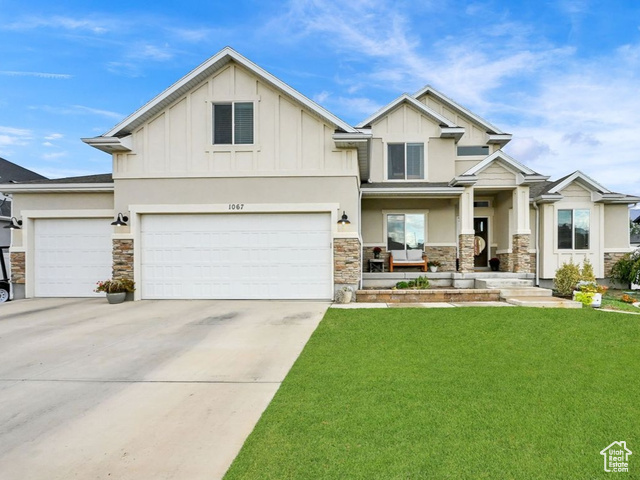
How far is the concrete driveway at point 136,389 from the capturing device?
3.00m

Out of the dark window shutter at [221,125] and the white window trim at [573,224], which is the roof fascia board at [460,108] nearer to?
the white window trim at [573,224]

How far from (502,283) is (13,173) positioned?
89.7 feet

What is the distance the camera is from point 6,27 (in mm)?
13688

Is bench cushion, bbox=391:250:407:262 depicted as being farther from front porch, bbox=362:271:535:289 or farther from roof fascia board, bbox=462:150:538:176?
roof fascia board, bbox=462:150:538:176

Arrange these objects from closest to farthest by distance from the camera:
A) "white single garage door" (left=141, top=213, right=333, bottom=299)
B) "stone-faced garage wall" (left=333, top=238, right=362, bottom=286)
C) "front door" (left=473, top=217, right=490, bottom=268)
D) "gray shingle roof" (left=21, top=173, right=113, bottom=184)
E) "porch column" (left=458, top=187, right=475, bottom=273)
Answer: "stone-faced garage wall" (left=333, top=238, right=362, bottom=286), "white single garage door" (left=141, top=213, right=333, bottom=299), "gray shingle roof" (left=21, top=173, right=113, bottom=184), "porch column" (left=458, top=187, right=475, bottom=273), "front door" (left=473, top=217, right=490, bottom=268)

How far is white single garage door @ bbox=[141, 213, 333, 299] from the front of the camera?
1115 cm

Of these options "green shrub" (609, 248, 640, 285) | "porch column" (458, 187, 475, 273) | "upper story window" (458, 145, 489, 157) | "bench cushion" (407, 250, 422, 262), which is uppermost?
"upper story window" (458, 145, 489, 157)

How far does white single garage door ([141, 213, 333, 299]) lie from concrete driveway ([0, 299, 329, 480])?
2395 millimetres

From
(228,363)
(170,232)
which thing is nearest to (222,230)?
(170,232)

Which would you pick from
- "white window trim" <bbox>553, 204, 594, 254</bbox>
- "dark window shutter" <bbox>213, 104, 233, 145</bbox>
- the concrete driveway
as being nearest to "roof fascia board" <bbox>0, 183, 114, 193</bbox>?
"dark window shutter" <bbox>213, 104, 233, 145</bbox>

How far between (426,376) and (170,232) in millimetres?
9094

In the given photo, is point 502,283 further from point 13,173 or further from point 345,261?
point 13,173

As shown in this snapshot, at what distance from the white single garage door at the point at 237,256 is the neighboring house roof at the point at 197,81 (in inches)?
99.1

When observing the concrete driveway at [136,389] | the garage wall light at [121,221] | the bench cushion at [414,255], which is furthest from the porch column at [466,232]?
the garage wall light at [121,221]
